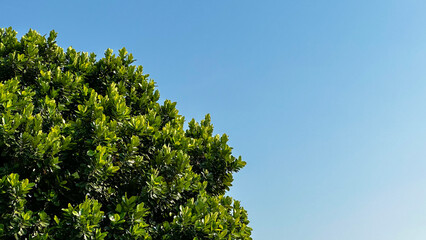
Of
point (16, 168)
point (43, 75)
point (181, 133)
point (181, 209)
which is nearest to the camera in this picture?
point (16, 168)

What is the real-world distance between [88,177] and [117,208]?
941 mm

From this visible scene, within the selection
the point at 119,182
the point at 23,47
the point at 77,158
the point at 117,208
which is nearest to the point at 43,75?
the point at 23,47

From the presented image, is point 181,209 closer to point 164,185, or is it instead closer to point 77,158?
point 164,185

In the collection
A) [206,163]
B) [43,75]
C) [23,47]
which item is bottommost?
[206,163]

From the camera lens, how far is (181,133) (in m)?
11.9

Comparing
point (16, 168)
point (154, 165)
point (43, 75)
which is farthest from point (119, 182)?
point (43, 75)

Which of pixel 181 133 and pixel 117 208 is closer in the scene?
pixel 117 208

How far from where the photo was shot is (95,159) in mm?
9109

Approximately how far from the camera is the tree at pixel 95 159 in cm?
877

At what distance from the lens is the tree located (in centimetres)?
877

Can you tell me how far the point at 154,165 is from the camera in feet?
33.9

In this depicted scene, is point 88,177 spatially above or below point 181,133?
below

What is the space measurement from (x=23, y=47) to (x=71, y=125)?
365 cm

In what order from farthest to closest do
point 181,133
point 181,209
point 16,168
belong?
point 181,133
point 181,209
point 16,168
